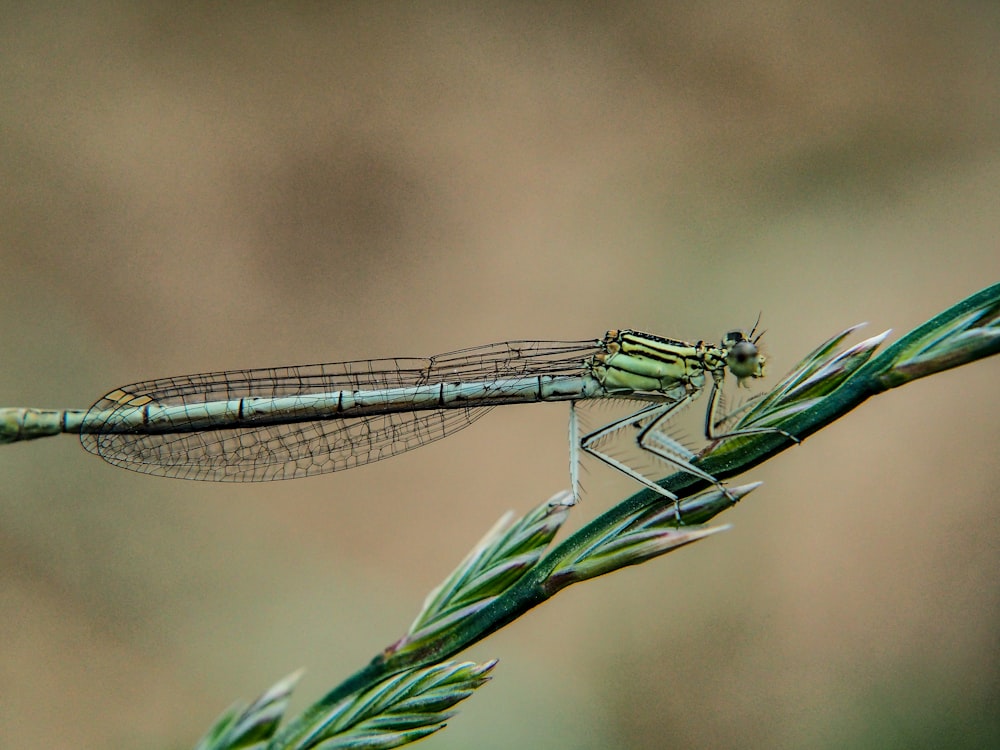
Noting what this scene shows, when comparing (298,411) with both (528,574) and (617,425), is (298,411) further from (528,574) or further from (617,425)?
(528,574)

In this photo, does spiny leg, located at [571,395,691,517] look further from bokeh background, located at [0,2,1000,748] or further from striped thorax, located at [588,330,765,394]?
bokeh background, located at [0,2,1000,748]

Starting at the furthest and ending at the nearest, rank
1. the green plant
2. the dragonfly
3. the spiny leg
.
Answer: the dragonfly, the spiny leg, the green plant

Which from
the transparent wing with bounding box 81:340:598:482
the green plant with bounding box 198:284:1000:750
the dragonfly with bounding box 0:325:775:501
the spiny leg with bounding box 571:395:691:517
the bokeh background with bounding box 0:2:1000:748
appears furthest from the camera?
the bokeh background with bounding box 0:2:1000:748

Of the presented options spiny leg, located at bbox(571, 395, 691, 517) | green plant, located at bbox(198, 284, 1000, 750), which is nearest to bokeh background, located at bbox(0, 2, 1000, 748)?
spiny leg, located at bbox(571, 395, 691, 517)

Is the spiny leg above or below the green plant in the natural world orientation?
A: above

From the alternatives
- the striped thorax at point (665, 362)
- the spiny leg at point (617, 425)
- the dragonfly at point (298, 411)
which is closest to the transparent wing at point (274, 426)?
the dragonfly at point (298, 411)

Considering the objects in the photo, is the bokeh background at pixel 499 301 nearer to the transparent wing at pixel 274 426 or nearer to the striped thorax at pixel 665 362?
the transparent wing at pixel 274 426

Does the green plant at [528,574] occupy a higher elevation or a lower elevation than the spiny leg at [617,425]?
lower
